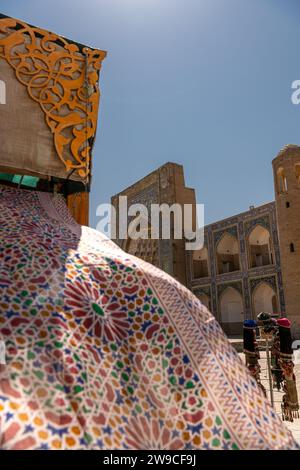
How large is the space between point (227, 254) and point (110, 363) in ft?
57.9

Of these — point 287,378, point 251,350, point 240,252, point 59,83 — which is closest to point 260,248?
point 240,252

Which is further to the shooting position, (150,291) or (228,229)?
(228,229)

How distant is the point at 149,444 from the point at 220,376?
360 mm

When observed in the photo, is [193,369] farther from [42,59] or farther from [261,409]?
[42,59]

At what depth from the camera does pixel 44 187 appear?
281 cm

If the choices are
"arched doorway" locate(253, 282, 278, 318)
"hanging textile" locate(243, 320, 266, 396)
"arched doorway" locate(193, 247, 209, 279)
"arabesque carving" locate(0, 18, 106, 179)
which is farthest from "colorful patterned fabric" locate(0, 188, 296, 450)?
"arched doorway" locate(193, 247, 209, 279)

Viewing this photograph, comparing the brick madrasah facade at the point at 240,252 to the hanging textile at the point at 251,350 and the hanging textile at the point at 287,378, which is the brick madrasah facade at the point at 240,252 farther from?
the hanging textile at the point at 287,378

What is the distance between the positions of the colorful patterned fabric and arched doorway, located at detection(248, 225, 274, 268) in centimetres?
1598

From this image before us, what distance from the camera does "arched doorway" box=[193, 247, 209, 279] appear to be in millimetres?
18891

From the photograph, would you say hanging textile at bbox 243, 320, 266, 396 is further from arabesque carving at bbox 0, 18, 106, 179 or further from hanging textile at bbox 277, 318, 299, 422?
arabesque carving at bbox 0, 18, 106, 179

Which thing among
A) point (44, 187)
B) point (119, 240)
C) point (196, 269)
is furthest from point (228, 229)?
point (44, 187)

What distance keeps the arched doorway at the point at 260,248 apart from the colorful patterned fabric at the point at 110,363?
16.0 meters

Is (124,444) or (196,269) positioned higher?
(196,269)

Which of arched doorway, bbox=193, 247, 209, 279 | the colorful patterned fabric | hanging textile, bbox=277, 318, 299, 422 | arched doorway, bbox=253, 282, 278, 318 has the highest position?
arched doorway, bbox=193, 247, 209, 279
